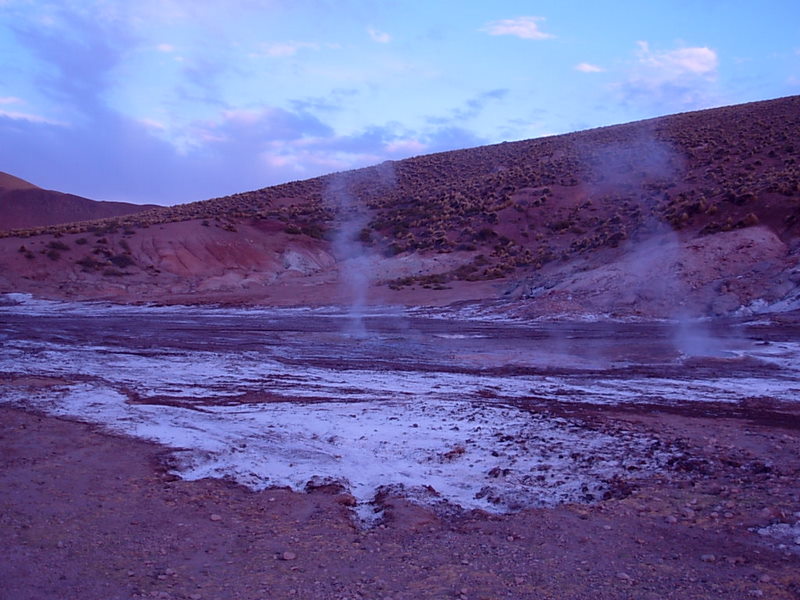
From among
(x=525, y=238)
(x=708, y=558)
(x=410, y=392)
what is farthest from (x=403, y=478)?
(x=525, y=238)

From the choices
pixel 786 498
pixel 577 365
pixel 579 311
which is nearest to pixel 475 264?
pixel 579 311

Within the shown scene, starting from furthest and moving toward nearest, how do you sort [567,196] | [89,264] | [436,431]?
[567,196], [89,264], [436,431]

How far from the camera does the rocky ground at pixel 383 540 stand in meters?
5.01

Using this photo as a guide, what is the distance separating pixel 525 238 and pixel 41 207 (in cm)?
8885

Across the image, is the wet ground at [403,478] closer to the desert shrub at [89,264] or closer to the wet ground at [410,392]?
the wet ground at [410,392]

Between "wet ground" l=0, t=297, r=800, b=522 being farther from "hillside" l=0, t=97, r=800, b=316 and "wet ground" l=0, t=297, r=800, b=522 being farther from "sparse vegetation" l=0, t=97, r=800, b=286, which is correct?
"sparse vegetation" l=0, t=97, r=800, b=286

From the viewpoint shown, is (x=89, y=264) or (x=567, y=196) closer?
(x=89, y=264)

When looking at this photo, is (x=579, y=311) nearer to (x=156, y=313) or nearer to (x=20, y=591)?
(x=156, y=313)

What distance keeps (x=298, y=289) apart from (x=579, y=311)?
50.6ft

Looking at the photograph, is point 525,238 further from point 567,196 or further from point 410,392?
point 410,392

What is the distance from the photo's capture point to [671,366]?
1487 cm

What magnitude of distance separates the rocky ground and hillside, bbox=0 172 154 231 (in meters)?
104

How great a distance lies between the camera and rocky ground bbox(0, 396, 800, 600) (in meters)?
5.01

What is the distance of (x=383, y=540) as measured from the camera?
6.01 meters
